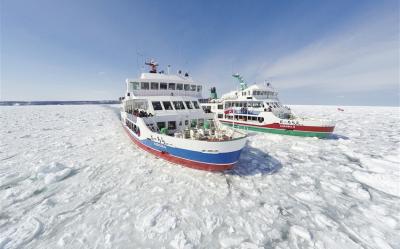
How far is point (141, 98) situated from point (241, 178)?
8.89 metres

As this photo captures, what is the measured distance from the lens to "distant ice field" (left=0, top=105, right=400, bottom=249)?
4.35 metres

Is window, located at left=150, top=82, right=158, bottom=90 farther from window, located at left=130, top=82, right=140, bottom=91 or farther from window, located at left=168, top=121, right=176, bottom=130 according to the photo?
window, located at left=168, top=121, right=176, bottom=130

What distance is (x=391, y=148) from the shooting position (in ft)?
40.4

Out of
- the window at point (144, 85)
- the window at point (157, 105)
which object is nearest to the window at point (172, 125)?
the window at point (157, 105)

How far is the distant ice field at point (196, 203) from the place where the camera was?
4352 mm

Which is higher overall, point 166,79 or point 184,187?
point 166,79

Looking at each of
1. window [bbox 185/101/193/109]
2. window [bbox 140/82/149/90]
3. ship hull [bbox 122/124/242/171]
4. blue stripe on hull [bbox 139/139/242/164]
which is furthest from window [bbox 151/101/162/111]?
blue stripe on hull [bbox 139/139/242/164]

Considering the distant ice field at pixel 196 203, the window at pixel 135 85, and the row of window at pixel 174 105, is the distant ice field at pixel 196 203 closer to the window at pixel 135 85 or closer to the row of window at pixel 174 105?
the row of window at pixel 174 105

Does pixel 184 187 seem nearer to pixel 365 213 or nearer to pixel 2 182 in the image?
pixel 365 213

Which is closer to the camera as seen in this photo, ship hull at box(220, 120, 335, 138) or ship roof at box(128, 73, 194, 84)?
ship roof at box(128, 73, 194, 84)

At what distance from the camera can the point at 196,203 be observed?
19.0 feet

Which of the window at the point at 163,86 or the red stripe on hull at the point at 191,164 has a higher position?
the window at the point at 163,86

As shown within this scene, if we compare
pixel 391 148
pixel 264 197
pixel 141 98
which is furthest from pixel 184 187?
pixel 391 148

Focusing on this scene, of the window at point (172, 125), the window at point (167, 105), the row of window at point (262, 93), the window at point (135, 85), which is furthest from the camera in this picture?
the row of window at point (262, 93)
